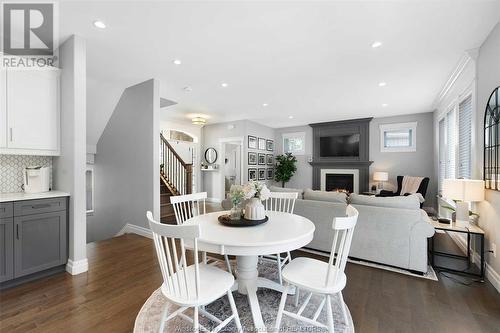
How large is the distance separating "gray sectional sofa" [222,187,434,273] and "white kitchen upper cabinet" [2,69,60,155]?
138 inches

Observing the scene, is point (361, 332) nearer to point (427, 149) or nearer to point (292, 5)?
point (292, 5)

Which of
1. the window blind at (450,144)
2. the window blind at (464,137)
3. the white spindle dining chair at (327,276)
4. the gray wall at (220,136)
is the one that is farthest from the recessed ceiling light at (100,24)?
the window blind at (450,144)

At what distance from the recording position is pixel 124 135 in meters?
4.33

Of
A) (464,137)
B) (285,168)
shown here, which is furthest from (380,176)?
(285,168)

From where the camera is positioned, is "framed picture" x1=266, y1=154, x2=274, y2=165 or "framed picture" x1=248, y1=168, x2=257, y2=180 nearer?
"framed picture" x1=248, y1=168, x2=257, y2=180

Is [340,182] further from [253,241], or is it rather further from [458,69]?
[253,241]

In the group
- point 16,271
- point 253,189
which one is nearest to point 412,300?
point 253,189

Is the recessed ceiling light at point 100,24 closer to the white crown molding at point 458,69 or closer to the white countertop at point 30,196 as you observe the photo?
the white countertop at point 30,196

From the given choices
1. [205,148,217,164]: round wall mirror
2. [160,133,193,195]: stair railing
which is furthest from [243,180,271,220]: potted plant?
[205,148,217,164]: round wall mirror

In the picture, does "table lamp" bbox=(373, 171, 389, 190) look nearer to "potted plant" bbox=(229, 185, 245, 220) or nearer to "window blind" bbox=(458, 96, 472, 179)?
"window blind" bbox=(458, 96, 472, 179)

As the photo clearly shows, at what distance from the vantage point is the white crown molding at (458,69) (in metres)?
2.81

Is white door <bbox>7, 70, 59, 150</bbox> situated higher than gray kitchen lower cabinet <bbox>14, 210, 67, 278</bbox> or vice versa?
white door <bbox>7, 70, 59, 150</bbox>

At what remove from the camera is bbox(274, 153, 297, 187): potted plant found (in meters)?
7.84

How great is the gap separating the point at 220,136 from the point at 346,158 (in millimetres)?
4058
